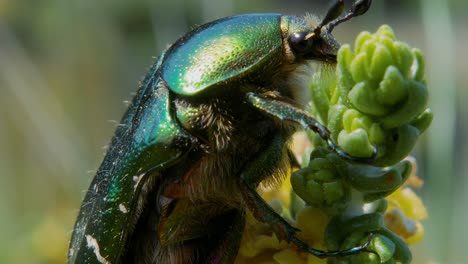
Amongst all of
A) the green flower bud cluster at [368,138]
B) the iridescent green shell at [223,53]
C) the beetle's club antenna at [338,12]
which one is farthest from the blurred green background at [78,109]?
the green flower bud cluster at [368,138]

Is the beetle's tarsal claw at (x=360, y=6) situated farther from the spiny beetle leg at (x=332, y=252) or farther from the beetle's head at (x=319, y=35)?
the spiny beetle leg at (x=332, y=252)

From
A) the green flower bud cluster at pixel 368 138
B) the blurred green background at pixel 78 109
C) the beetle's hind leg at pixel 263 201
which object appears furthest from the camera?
A: the blurred green background at pixel 78 109

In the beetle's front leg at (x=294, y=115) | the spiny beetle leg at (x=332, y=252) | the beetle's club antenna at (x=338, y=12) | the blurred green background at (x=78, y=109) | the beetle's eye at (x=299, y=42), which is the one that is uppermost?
the beetle's club antenna at (x=338, y=12)

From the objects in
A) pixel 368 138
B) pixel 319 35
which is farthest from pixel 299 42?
pixel 368 138

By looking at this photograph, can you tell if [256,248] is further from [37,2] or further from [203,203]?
[37,2]

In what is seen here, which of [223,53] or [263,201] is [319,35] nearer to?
[223,53]

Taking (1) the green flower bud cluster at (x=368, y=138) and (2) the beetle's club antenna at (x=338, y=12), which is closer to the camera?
(1) the green flower bud cluster at (x=368, y=138)
